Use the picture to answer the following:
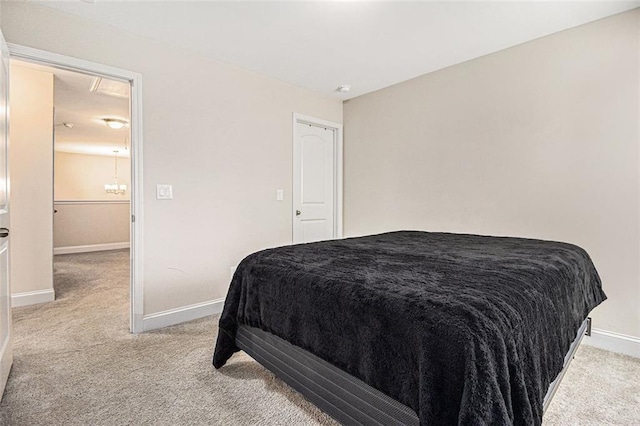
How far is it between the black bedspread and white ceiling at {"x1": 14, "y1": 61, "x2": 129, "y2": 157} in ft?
10.3

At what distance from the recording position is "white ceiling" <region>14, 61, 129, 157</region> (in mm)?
3689

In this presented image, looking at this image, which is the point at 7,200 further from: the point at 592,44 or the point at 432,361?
the point at 592,44

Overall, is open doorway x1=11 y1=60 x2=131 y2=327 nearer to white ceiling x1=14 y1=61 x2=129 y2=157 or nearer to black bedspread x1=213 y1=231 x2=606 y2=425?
white ceiling x1=14 y1=61 x2=129 y2=157

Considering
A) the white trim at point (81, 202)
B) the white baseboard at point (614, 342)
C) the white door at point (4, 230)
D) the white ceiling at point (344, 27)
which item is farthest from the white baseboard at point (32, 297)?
the white baseboard at point (614, 342)

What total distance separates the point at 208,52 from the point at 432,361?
10.0 feet

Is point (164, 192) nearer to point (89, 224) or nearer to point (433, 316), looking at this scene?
point (433, 316)

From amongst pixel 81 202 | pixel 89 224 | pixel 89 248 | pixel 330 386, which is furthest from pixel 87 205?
pixel 330 386

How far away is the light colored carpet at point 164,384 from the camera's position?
5.43ft

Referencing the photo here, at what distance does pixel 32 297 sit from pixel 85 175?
6.12 meters

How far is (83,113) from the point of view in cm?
493

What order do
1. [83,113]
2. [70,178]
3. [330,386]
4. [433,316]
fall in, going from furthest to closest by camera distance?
[70,178] → [83,113] → [330,386] → [433,316]

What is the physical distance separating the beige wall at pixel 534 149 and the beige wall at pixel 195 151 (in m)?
1.36

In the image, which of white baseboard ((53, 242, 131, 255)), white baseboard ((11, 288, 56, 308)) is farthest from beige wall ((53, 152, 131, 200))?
white baseboard ((11, 288, 56, 308))

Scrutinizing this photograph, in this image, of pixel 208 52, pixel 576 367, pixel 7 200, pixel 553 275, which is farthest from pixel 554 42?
pixel 7 200
